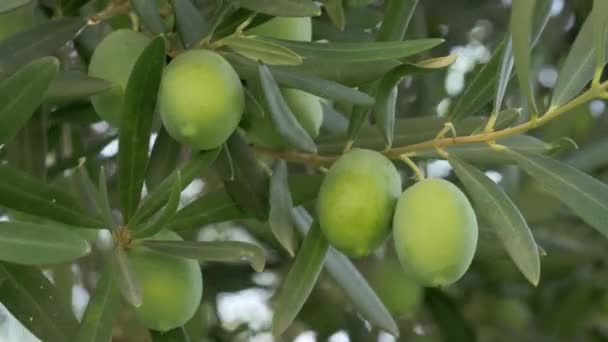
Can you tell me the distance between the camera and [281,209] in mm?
1268

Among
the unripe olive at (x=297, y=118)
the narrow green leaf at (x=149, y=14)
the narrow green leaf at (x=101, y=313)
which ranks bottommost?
the narrow green leaf at (x=101, y=313)

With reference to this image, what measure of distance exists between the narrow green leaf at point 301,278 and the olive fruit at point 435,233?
16 centimetres

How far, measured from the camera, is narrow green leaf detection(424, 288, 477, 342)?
2.46 meters

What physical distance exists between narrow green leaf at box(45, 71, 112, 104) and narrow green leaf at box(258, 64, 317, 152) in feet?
0.63

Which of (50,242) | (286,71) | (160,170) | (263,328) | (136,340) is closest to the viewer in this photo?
(50,242)

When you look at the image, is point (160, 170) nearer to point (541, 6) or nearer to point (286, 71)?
point (286, 71)

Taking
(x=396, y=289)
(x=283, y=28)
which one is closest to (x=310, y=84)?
(x=283, y=28)

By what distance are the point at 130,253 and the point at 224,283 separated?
3.91 feet

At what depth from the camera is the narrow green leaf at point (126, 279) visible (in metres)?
1.09

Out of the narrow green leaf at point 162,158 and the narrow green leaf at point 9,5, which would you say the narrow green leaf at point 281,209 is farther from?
the narrow green leaf at point 9,5

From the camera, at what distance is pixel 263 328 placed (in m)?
2.75

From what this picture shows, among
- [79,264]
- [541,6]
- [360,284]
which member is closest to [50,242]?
[360,284]

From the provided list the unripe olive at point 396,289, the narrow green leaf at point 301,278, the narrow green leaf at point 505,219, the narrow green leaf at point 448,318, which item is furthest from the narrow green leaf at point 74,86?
the narrow green leaf at point 448,318

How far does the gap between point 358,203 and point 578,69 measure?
37cm
